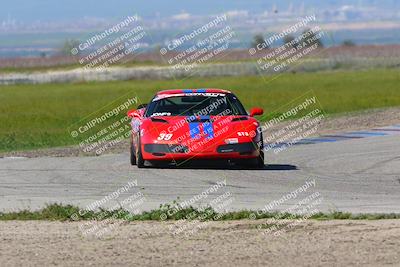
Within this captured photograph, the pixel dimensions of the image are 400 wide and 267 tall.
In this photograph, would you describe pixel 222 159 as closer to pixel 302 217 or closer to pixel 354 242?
pixel 302 217

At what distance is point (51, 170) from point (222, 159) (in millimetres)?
2633

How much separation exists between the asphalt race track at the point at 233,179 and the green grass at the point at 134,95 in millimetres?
7306

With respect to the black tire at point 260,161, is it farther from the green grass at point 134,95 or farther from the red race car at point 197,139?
the green grass at point 134,95

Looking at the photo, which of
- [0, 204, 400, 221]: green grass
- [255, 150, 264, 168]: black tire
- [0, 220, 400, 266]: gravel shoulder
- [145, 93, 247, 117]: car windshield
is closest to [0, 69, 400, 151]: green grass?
[145, 93, 247, 117]: car windshield

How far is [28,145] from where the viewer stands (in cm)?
2850

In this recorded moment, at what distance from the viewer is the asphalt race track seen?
15891 millimetres

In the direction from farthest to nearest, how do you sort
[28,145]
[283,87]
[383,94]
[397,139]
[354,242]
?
[283,87] < [383,94] < [28,145] < [397,139] < [354,242]

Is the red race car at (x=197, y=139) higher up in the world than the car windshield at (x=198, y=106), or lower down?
lower down

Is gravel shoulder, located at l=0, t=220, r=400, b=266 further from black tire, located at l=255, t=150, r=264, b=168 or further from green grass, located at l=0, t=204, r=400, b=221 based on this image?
black tire, located at l=255, t=150, r=264, b=168

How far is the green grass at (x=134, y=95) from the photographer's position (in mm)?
35656

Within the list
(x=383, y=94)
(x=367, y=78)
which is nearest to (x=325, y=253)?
(x=383, y=94)

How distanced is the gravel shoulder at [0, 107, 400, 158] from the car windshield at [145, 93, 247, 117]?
3117mm

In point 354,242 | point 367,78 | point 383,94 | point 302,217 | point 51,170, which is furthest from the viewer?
point 367,78

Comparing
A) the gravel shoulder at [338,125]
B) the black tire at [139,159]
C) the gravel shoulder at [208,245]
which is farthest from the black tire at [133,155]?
the gravel shoulder at [208,245]
